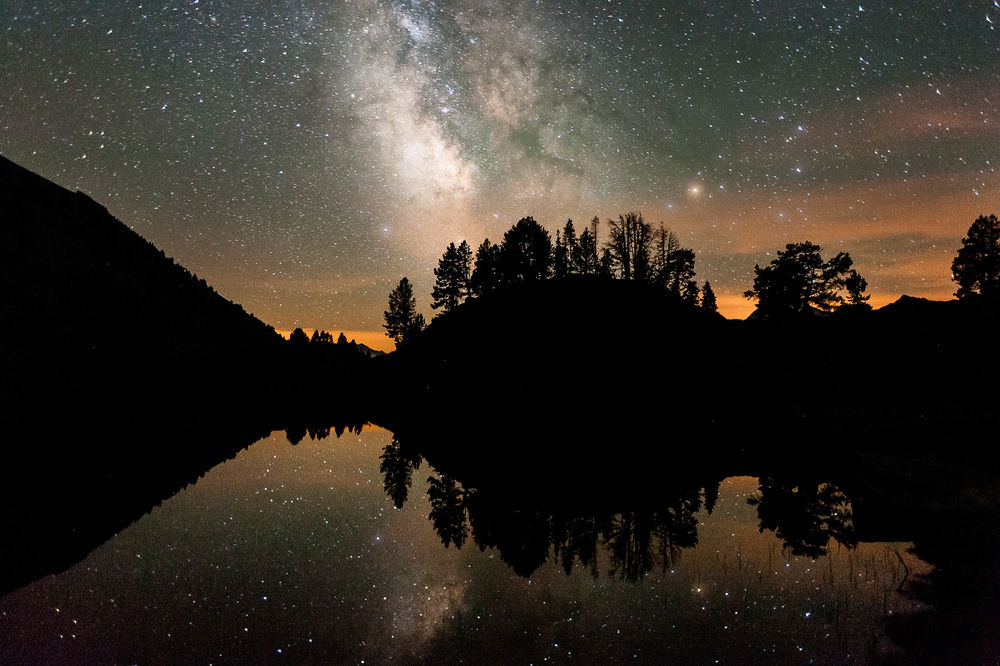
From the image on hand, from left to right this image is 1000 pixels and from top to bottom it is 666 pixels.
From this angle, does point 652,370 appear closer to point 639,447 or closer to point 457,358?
point 639,447

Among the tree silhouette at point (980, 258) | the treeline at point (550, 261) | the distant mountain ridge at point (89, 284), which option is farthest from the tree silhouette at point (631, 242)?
the distant mountain ridge at point (89, 284)

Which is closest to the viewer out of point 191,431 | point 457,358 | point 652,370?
point 191,431

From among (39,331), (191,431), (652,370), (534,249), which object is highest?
(534,249)

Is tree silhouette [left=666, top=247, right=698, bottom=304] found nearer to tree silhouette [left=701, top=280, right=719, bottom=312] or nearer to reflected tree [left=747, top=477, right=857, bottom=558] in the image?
tree silhouette [left=701, top=280, right=719, bottom=312]

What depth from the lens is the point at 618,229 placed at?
9381 centimetres

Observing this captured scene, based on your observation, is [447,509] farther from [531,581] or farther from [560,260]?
[560,260]

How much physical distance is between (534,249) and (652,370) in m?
45.1

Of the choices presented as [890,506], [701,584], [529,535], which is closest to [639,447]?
[890,506]

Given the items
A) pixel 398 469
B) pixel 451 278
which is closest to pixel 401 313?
pixel 451 278

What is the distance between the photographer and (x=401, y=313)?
11894 centimetres

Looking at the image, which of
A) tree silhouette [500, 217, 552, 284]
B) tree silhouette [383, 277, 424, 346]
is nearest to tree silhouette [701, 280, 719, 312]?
tree silhouette [500, 217, 552, 284]

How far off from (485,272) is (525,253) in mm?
8535

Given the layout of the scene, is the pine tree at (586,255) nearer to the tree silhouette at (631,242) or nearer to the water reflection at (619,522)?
the tree silhouette at (631,242)

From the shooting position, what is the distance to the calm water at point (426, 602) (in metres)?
9.15
